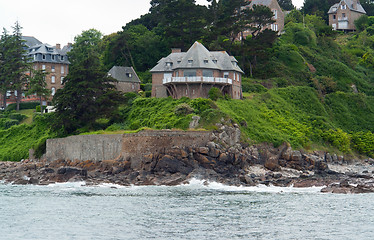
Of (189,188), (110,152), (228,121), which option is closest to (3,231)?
(189,188)

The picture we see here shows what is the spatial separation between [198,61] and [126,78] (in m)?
15.4

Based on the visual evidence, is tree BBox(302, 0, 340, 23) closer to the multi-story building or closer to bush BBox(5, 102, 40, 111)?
the multi-story building

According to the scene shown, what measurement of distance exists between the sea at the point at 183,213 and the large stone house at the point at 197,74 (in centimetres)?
2034

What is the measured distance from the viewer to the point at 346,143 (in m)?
75.8

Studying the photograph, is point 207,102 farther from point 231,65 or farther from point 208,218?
point 208,218

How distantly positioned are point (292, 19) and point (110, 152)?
62.6m

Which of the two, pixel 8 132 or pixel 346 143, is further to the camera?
pixel 8 132

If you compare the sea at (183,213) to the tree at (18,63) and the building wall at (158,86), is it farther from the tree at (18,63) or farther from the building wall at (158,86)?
the tree at (18,63)

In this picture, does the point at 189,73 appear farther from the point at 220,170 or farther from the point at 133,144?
the point at 220,170

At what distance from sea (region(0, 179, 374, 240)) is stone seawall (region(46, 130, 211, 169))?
738 centimetres

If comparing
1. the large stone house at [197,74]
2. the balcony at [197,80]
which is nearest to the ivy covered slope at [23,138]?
the large stone house at [197,74]

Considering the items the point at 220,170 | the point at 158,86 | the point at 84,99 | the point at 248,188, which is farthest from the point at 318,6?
the point at 248,188

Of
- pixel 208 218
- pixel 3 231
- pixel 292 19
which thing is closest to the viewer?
pixel 3 231

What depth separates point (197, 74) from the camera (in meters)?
72.9
